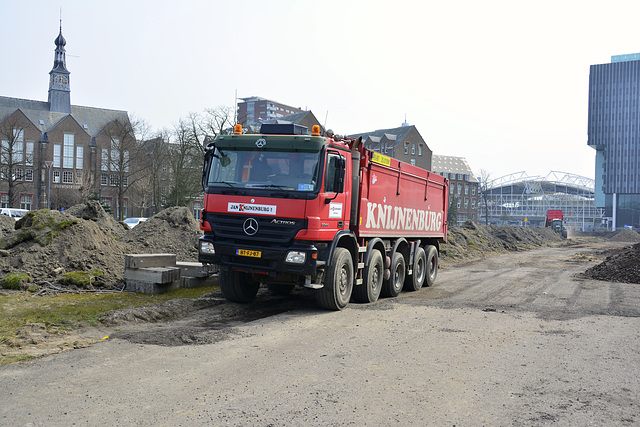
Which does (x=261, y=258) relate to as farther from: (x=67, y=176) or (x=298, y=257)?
(x=67, y=176)

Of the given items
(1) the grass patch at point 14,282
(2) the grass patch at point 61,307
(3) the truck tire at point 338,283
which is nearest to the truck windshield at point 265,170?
(3) the truck tire at point 338,283

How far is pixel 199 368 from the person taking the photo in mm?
6062

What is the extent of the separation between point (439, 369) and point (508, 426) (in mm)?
1754

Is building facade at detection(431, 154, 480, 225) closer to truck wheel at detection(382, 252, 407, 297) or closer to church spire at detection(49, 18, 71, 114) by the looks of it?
church spire at detection(49, 18, 71, 114)

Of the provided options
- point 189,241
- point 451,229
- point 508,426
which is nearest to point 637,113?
point 451,229

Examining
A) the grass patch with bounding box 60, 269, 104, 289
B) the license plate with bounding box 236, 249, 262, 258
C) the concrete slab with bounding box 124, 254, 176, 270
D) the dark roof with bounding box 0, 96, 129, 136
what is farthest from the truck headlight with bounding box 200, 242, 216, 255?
the dark roof with bounding box 0, 96, 129, 136

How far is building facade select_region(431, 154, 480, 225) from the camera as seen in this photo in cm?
9919

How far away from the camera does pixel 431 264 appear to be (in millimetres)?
15609

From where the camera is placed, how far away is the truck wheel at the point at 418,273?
14016 millimetres

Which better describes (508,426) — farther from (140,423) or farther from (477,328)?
(477,328)

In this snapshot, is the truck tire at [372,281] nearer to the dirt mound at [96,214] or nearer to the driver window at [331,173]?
the driver window at [331,173]

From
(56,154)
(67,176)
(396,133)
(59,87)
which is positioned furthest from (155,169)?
(396,133)

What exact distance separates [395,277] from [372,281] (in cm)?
151

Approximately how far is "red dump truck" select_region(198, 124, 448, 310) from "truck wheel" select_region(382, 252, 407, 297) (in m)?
1.31
